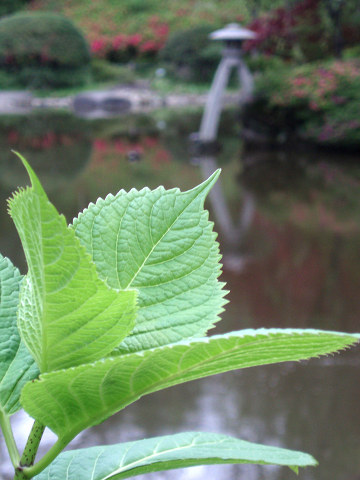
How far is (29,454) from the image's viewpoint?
0.31m

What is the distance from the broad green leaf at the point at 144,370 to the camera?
0.94ft

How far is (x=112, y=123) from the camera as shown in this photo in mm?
14180

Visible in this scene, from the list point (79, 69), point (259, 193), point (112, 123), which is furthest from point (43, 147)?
point (79, 69)

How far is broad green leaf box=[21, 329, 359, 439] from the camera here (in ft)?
0.94

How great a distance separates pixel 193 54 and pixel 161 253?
67.3 feet

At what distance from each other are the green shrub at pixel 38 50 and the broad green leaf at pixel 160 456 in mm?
19796

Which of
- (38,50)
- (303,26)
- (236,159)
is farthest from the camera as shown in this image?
(38,50)

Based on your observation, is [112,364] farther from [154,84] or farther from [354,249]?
[154,84]

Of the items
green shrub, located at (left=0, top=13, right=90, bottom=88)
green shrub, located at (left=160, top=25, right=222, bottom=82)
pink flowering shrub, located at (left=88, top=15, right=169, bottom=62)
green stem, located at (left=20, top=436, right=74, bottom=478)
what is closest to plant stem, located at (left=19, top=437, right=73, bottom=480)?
green stem, located at (left=20, top=436, right=74, bottom=478)

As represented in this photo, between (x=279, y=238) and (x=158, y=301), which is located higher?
(x=279, y=238)

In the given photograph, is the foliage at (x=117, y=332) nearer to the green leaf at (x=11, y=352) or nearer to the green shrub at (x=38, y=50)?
the green leaf at (x=11, y=352)

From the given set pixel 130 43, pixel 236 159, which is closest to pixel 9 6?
pixel 130 43

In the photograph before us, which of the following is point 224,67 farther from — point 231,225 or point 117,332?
point 117,332

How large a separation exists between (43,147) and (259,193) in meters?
4.96
